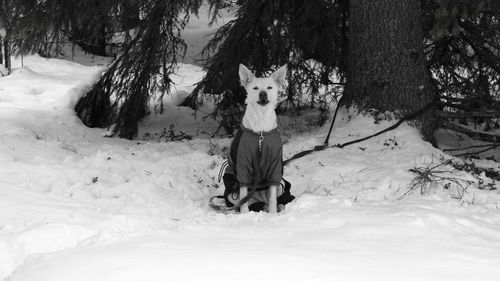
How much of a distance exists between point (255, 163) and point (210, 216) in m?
0.71

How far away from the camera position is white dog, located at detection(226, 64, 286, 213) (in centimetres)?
546

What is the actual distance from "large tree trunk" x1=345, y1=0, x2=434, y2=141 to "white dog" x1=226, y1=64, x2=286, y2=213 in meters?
2.33

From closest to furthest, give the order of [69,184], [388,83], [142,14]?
[69,184]
[388,83]
[142,14]

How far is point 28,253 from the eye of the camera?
12.7 ft

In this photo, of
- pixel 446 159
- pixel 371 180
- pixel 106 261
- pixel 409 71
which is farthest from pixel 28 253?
pixel 409 71

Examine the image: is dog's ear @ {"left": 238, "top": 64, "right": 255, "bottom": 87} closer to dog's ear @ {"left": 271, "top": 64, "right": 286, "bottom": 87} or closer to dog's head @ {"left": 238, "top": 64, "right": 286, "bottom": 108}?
dog's head @ {"left": 238, "top": 64, "right": 286, "bottom": 108}

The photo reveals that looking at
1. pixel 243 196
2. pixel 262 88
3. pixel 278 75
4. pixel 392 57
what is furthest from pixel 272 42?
pixel 243 196

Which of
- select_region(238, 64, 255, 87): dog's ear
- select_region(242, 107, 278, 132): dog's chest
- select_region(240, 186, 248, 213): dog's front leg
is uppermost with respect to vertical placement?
select_region(238, 64, 255, 87): dog's ear

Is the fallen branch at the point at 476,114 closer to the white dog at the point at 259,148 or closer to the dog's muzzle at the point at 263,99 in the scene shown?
the white dog at the point at 259,148

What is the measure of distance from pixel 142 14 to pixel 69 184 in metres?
3.73

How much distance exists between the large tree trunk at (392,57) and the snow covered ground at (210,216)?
394 mm

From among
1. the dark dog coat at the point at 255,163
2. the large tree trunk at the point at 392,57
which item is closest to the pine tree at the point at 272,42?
the large tree trunk at the point at 392,57

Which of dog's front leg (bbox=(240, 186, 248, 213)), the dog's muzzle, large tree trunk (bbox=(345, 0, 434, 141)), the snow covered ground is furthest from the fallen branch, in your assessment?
dog's front leg (bbox=(240, 186, 248, 213))

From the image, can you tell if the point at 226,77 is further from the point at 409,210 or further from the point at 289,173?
the point at 409,210
